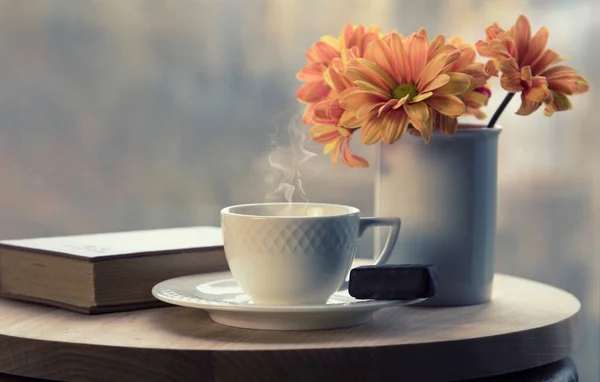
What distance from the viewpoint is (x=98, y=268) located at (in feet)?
3.30

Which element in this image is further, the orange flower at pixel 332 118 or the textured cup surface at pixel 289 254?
the orange flower at pixel 332 118

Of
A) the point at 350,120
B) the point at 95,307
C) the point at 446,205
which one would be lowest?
the point at 95,307

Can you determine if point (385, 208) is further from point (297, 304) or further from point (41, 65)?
point (41, 65)

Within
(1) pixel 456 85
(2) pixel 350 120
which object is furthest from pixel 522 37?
(2) pixel 350 120

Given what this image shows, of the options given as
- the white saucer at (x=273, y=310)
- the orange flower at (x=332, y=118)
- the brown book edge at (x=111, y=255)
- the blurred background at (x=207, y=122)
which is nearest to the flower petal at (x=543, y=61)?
the orange flower at (x=332, y=118)

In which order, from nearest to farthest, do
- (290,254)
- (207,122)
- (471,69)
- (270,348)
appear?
(270,348)
(290,254)
(471,69)
(207,122)

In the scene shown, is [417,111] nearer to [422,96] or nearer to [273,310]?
[422,96]

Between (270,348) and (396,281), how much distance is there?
6.6 inches

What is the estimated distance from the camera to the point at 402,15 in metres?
1.92

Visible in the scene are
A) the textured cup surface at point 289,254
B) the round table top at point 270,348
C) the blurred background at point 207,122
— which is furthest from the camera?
the blurred background at point 207,122

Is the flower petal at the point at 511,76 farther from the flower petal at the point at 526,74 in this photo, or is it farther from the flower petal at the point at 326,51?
the flower petal at the point at 326,51

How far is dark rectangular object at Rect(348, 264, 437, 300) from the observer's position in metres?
0.91

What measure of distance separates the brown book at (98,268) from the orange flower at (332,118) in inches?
8.2

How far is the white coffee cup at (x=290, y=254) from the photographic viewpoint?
0.93 m
